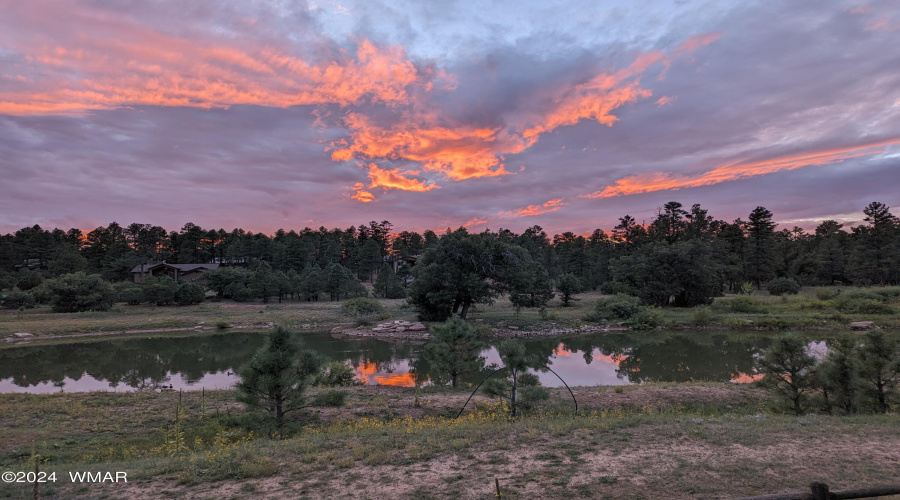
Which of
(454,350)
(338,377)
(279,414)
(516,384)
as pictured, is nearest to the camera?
(279,414)

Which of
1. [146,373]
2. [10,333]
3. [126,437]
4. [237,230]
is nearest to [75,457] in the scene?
[126,437]

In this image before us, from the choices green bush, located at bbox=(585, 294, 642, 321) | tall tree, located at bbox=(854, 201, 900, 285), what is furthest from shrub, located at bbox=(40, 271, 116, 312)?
tall tree, located at bbox=(854, 201, 900, 285)

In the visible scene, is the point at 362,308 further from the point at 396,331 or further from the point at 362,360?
the point at 362,360

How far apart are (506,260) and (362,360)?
15482 mm

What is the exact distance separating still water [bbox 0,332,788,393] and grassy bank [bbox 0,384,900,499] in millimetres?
6722

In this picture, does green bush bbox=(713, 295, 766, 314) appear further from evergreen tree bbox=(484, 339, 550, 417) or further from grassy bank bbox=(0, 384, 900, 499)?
evergreen tree bbox=(484, 339, 550, 417)

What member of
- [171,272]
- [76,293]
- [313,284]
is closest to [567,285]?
[313,284]

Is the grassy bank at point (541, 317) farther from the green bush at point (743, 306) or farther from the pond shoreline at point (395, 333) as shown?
the pond shoreline at point (395, 333)

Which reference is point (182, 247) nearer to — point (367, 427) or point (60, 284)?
point (60, 284)

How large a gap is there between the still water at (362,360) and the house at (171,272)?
3669cm

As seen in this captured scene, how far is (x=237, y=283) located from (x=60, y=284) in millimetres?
16728

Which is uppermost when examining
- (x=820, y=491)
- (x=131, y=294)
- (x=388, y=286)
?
(x=131, y=294)

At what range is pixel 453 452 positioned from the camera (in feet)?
24.7

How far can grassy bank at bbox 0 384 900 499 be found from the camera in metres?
5.92
